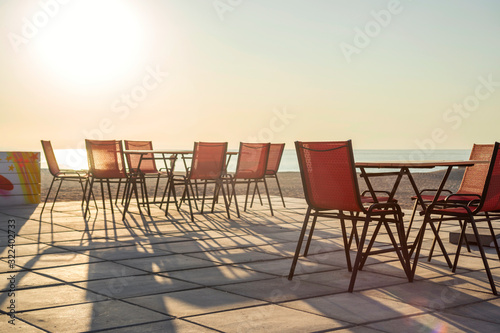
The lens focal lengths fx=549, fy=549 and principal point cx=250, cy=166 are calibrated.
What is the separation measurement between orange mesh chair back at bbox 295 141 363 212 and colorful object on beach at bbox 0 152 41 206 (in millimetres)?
6902

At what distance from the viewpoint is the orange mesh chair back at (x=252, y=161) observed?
7.59m

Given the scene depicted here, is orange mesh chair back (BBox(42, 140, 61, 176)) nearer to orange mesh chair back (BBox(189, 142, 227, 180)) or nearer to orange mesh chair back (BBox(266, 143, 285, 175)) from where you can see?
orange mesh chair back (BBox(189, 142, 227, 180))

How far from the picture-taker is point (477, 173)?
486 centimetres

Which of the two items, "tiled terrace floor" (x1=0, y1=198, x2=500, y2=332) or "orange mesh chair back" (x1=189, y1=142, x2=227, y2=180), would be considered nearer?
"tiled terrace floor" (x1=0, y1=198, x2=500, y2=332)

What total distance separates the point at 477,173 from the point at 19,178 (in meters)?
7.35

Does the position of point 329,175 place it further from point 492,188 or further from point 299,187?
point 299,187

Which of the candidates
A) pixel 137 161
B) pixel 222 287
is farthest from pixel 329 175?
pixel 137 161

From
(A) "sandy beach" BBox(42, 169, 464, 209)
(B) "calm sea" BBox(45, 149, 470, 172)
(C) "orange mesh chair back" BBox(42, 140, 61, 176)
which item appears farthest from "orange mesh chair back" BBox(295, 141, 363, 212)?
(B) "calm sea" BBox(45, 149, 470, 172)

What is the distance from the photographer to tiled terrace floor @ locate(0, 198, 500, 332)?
8.87 ft

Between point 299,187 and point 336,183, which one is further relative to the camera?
point 299,187

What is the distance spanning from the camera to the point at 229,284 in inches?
139

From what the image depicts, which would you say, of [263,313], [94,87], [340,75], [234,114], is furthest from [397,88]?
[263,313]

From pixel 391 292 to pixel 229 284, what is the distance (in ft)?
3.32

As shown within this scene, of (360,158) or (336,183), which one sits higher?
(336,183)
